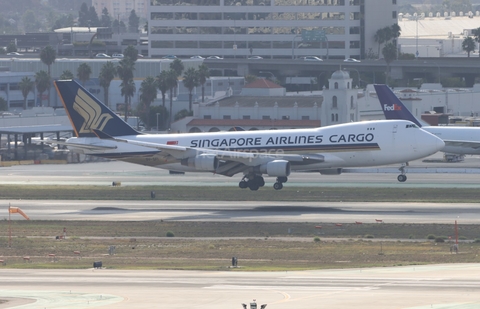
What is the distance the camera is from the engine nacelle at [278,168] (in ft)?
229

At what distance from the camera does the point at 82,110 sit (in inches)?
2955

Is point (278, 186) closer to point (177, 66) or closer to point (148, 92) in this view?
point (148, 92)

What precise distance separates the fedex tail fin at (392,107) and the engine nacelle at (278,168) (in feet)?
127

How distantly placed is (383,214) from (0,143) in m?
86.2

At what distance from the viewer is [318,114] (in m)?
146

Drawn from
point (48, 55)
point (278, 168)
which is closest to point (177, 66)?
point (48, 55)

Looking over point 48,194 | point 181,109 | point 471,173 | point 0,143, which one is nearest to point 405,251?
point 48,194

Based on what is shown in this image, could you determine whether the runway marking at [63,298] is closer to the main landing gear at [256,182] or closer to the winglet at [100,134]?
the winglet at [100,134]

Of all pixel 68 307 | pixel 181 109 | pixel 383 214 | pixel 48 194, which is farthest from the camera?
pixel 181 109

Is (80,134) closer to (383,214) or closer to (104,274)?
(383,214)

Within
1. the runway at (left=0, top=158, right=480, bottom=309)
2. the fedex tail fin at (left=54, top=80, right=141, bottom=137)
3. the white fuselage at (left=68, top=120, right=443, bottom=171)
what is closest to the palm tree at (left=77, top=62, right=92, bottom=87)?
the fedex tail fin at (left=54, top=80, right=141, bottom=137)

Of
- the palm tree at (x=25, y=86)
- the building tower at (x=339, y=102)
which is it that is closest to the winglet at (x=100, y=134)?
the building tower at (x=339, y=102)

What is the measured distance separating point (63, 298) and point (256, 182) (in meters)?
40.6

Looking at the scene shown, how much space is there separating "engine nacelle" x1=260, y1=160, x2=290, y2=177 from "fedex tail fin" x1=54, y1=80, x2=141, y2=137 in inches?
562
